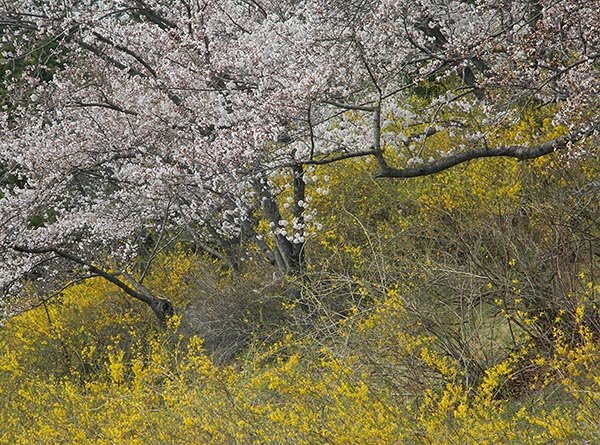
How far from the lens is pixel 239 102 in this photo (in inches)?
301

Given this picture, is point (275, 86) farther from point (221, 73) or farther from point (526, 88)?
point (526, 88)

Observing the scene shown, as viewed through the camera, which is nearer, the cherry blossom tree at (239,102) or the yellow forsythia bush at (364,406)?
the yellow forsythia bush at (364,406)

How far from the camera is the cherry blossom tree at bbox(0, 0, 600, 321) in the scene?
673cm

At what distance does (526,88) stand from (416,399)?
2569 millimetres

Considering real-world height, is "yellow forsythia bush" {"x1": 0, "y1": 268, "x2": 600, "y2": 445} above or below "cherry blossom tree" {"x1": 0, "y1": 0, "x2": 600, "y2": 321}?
below

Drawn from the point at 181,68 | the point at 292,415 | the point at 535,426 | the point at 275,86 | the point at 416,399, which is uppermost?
the point at 181,68

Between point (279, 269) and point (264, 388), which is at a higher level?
point (279, 269)

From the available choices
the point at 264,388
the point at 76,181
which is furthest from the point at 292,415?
the point at 76,181

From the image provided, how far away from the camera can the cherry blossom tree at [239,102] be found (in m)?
6.73

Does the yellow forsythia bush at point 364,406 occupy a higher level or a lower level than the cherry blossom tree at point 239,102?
lower

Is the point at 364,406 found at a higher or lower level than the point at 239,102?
lower

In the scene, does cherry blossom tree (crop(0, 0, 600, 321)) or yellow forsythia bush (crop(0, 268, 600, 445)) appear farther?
cherry blossom tree (crop(0, 0, 600, 321))

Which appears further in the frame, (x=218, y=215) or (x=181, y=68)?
(x=218, y=215)

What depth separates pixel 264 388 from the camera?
6.47m
